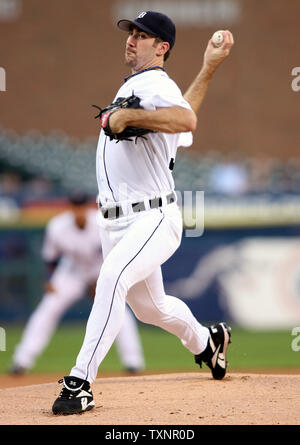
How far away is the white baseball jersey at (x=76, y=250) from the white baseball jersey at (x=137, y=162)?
15.1ft

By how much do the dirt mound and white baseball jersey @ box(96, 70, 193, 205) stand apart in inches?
45.1

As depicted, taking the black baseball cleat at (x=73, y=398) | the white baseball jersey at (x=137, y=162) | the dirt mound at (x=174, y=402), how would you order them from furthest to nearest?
the white baseball jersey at (x=137, y=162)
the black baseball cleat at (x=73, y=398)
the dirt mound at (x=174, y=402)

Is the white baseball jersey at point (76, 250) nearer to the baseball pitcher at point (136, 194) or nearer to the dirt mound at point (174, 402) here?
the dirt mound at point (174, 402)

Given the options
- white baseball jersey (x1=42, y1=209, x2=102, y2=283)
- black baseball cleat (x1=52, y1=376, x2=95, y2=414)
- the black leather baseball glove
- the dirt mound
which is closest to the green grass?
white baseball jersey (x1=42, y1=209, x2=102, y2=283)

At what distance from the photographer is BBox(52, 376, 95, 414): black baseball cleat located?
4305 millimetres

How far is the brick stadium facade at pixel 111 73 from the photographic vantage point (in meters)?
23.4

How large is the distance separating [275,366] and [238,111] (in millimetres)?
15107

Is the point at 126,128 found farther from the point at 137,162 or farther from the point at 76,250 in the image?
the point at 76,250

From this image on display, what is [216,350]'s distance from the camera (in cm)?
529

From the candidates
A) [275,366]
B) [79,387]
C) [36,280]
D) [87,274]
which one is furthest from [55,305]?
[79,387]

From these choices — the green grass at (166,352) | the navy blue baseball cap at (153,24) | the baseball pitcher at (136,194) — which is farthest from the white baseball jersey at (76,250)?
the navy blue baseball cap at (153,24)
